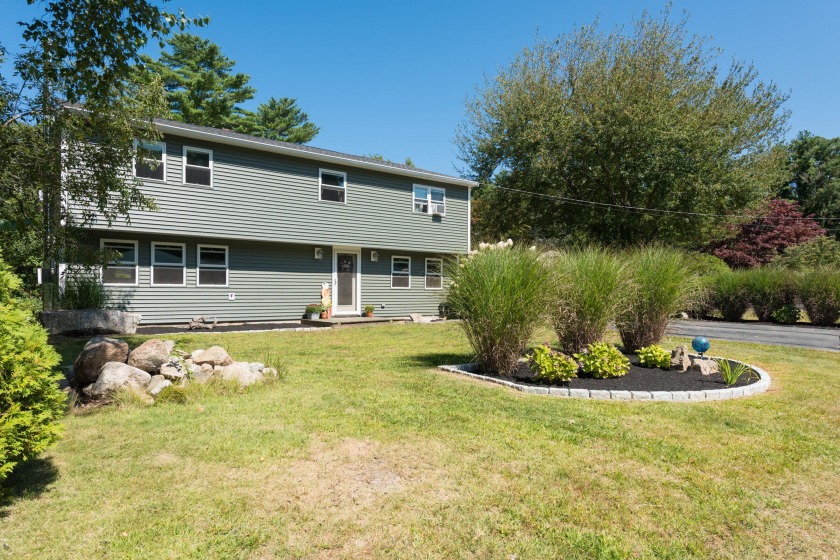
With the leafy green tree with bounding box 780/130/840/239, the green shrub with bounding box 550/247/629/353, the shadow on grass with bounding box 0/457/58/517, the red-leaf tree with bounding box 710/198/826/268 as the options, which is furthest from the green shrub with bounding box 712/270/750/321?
the leafy green tree with bounding box 780/130/840/239

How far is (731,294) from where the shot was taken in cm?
1777

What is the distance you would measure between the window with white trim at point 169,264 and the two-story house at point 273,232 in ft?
0.09

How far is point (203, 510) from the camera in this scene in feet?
9.27

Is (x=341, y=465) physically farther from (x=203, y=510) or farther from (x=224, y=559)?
(x=224, y=559)

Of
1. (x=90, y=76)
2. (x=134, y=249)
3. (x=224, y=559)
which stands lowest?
(x=224, y=559)

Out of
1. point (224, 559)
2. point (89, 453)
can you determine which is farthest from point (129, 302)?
point (224, 559)

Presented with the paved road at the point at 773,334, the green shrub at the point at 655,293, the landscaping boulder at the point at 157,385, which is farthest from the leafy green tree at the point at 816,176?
the landscaping boulder at the point at 157,385

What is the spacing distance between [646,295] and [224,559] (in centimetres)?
696

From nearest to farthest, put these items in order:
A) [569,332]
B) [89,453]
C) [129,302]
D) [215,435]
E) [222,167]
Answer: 1. [89,453]
2. [215,435]
3. [569,332]
4. [129,302]
5. [222,167]

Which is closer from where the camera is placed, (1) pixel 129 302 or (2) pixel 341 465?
(2) pixel 341 465

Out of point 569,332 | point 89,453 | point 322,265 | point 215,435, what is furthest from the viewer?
point 322,265

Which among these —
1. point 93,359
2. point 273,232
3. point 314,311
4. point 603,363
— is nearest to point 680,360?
point 603,363

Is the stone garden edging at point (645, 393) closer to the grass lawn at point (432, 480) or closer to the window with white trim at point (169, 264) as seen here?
the grass lawn at point (432, 480)

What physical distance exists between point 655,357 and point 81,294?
11.9m
